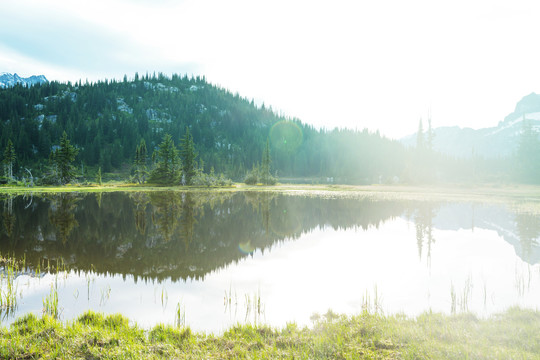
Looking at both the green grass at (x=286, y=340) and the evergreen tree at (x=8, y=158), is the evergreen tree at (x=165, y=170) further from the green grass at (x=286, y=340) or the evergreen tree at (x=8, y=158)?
the green grass at (x=286, y=340)

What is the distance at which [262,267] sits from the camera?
1332 centimetres

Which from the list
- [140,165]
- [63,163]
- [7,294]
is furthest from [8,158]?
[7,294]

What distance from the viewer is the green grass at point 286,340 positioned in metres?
5.93

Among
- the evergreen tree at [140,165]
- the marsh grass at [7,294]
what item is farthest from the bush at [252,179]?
the marsh grass at [7,294]

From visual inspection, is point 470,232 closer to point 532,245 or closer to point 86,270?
point 532,245

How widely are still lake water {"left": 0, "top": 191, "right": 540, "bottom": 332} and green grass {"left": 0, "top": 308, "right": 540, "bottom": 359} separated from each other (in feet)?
2.97

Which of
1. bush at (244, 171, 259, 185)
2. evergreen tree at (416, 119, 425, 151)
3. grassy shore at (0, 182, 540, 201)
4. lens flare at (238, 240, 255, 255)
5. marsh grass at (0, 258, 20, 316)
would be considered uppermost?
evergreen tree at (416, 119, 425, 151)

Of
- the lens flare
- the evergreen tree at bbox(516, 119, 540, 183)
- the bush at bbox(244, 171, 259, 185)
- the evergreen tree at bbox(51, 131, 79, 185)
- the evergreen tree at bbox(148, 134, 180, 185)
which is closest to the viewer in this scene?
the lens flare

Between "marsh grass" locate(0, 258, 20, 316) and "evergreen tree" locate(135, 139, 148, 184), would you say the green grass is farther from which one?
"evergreen tree" locate(135, 139, 148, 184)

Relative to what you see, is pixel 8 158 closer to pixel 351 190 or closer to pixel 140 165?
pixel 140 165

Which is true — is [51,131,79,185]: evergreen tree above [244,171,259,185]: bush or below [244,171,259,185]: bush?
above

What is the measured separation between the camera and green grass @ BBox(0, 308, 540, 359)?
5.93 metres

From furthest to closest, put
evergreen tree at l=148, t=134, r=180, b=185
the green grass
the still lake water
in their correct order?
evergreen tree at l=148, t=134, r=180, b=185
the still lake water
the green grass

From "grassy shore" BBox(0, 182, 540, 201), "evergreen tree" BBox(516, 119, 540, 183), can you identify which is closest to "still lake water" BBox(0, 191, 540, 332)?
"grassy shore" BBox(0, 182, 540, 201)
